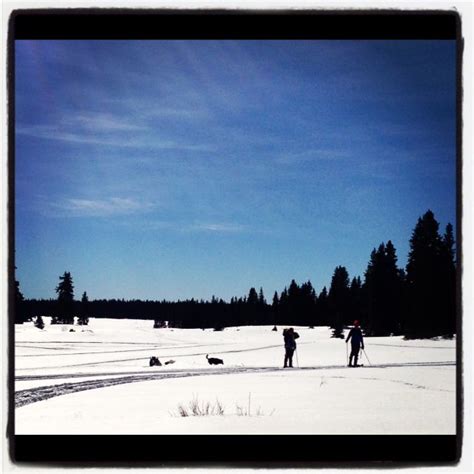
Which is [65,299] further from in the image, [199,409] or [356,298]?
[199,409]

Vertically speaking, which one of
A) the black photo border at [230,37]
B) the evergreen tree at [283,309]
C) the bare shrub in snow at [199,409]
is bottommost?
the evergreen tree at [283,309]

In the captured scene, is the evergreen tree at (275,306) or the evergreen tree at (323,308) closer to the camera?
the evergreen tree at (323,308)

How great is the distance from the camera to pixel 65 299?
70062 millimetres

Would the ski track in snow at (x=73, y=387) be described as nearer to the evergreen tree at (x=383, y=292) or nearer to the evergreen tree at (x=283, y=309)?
the evergreen tree at (x=383, y=292)

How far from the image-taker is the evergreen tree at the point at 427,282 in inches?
1623

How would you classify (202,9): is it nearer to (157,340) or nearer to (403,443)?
(403,443)

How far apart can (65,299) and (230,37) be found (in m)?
65.9

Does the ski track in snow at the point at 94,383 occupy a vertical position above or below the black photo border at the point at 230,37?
below

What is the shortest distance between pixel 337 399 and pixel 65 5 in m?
9.14

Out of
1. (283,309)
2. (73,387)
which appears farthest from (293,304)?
(73,387)

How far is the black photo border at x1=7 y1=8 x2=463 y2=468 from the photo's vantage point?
7.31m

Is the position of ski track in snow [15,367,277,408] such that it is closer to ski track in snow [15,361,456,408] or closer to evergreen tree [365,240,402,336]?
ski track in snow [15,361,456,408]

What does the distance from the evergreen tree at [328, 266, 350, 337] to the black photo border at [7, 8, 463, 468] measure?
56.1 metres

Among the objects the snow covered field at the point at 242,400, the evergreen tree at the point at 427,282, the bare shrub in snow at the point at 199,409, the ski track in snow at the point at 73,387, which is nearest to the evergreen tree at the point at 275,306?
the evergreen tree at the point at 427,282
